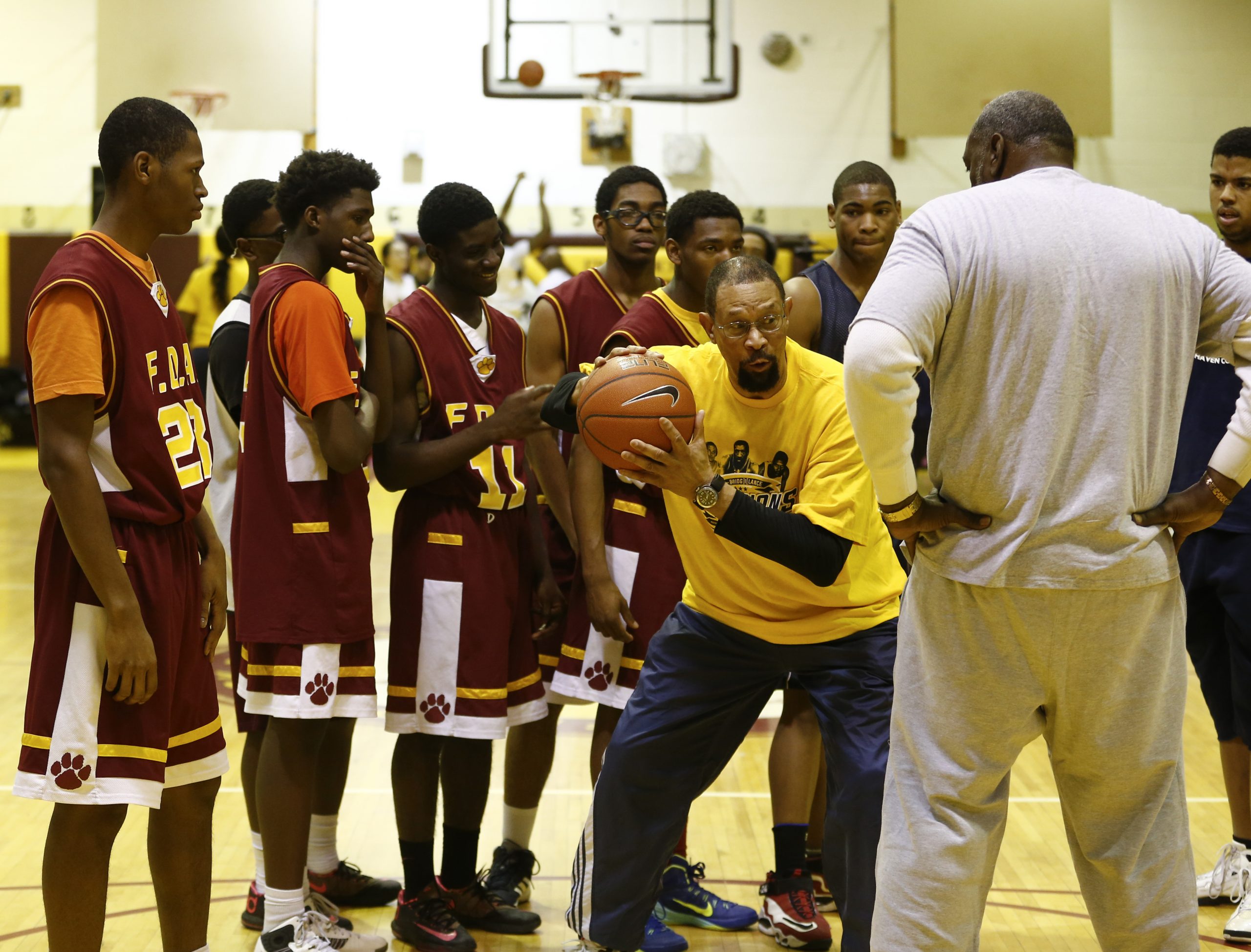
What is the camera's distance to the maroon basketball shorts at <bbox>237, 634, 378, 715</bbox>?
9.85 ft

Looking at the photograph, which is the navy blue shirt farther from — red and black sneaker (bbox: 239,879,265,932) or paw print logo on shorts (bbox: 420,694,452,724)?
red and black sneaker (bbox: 239,879,265,932)

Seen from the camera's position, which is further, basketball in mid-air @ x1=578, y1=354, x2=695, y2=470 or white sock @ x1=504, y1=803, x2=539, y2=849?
white sock @ x1=504, y1=803, x2=539, y2=849

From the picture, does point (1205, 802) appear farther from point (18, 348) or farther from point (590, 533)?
point (18, 348)

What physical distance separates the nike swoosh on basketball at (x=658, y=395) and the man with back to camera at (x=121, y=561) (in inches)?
35.6

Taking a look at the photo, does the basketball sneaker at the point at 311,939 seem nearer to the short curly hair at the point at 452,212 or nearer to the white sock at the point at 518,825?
the white sock at the point at 518,825

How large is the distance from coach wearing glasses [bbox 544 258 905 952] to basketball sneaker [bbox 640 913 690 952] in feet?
1.13

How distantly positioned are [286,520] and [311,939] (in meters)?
0.98

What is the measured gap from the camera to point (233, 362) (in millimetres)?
3477

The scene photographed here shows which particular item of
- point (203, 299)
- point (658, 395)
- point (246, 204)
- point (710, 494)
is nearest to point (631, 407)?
point (658, 395)

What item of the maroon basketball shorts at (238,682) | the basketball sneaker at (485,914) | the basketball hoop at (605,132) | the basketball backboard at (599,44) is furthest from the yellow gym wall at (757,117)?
the basketball sneaker at (485,914)

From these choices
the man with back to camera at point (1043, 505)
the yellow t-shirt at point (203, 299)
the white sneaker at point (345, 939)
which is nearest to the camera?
the man with back to camera at point (1043, 505)

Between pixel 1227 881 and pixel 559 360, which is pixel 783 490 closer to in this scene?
pixel 559 360

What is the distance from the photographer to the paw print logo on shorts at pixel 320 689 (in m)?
3.01

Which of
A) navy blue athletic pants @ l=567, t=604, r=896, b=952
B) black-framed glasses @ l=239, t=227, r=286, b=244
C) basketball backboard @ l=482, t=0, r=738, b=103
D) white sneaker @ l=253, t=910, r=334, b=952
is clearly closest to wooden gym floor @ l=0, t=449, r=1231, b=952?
white sneaker @ l=253, t=910, r=334, b=952
